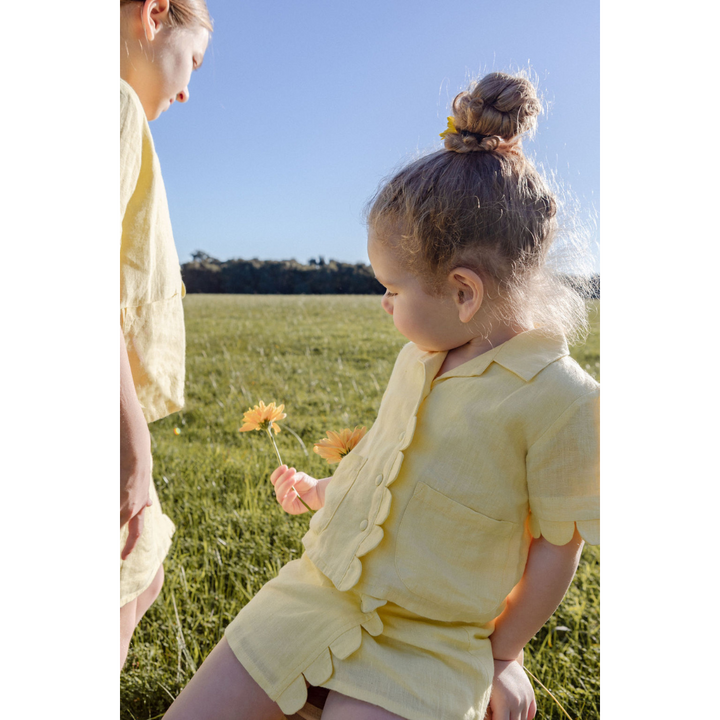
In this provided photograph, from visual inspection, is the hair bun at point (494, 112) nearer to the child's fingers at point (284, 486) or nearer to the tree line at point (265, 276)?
the child's fingers at point (284, 486)

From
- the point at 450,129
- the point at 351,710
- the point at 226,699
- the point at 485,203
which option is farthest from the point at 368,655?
the point at 450,129

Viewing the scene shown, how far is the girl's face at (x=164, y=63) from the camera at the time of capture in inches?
31.9

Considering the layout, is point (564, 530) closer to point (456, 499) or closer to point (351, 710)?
point (456, 499)

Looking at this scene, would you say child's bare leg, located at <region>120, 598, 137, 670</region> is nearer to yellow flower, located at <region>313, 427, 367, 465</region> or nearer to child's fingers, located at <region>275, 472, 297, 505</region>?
child's fingers, located at <region>275, 472, 297, 505</region>

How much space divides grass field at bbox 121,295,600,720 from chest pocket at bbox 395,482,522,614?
0.39 m

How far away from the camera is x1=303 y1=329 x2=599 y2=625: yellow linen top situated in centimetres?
73

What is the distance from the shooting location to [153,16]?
2.62 feet

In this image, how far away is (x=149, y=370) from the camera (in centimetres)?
94

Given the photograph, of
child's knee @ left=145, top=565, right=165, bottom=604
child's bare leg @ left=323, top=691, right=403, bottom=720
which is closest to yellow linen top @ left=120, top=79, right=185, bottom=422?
child's knee @ left=145, top=565, right=165, bottom=604

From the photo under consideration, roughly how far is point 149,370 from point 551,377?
0.59 metres

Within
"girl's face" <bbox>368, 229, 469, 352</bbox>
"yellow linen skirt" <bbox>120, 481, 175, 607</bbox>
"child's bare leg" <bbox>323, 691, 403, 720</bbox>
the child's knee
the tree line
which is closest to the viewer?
"child's bare leg" <bbox>323, 691, 403, 720</bbox>
